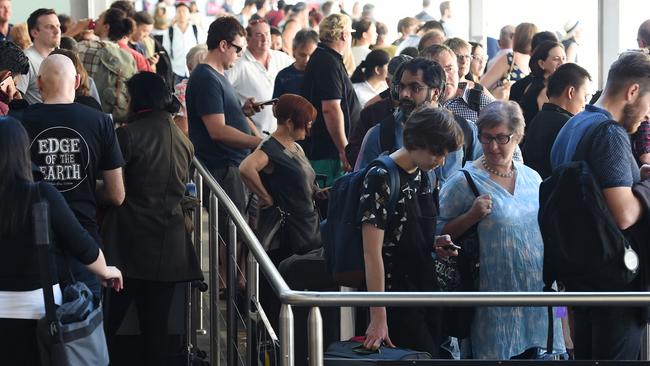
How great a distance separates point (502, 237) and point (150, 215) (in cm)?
191

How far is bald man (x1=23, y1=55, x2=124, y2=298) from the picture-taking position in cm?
531

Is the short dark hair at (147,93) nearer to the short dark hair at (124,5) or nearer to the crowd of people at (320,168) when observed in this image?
the crowd of people at (320,168)

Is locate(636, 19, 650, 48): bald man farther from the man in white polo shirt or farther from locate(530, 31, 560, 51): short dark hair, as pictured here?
the man in white polo shirt

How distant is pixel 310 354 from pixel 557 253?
1.44m

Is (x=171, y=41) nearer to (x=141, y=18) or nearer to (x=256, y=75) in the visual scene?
(x=141, y=18)

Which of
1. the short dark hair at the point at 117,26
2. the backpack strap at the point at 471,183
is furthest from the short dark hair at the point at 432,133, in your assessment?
the short dark hair at the point at 117,26

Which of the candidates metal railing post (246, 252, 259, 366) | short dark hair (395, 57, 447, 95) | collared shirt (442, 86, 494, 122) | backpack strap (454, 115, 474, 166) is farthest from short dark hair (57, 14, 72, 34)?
metal railing post (246, 252, 259, 366)

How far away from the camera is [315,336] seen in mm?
3746

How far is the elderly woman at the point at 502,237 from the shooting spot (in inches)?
200

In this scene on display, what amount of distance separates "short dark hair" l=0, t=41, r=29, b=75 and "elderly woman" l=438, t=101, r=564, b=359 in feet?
6.62

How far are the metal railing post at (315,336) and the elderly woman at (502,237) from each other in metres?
1.45

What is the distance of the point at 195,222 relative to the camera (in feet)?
23.6

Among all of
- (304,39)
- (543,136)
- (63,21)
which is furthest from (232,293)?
(63,21)

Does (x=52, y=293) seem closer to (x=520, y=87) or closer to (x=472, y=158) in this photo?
(x=472, y=158)
